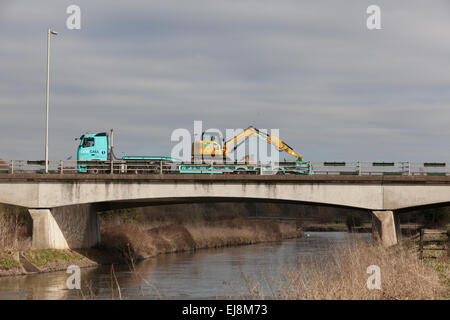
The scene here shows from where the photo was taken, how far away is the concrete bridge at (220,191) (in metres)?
39.6

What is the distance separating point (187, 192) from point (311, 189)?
8104 mm

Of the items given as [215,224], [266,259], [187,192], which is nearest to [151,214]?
[215,224]

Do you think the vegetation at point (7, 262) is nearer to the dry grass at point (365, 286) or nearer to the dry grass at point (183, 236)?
the dry grass at point (183, 236)

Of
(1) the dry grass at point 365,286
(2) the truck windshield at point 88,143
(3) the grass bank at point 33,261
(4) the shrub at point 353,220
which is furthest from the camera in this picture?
(4) the shrub at point 353,220

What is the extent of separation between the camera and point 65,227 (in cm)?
4619

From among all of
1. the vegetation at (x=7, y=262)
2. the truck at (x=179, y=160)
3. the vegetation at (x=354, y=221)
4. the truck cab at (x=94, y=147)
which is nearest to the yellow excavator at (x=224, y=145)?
the truck at (x=179, y=160)

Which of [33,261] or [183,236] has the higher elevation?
[33,261]

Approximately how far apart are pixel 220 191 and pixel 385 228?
10.7m

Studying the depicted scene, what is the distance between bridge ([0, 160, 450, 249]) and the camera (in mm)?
39594

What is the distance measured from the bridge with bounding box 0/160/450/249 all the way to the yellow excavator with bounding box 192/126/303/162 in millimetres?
6966

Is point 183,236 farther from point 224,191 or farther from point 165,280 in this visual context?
point 165,280

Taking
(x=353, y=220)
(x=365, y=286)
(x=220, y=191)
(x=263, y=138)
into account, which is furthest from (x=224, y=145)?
(x=353, y=220)

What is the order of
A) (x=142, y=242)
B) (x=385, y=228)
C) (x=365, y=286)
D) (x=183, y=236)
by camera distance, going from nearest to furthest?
(x=365, y=286), (x=385, y=228), (x=142, y=242), (x=183, y=236)

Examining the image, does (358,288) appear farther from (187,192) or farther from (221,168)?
(221,168)
